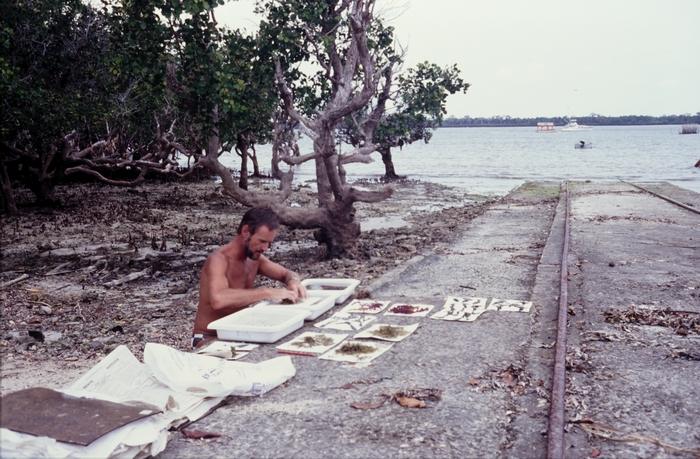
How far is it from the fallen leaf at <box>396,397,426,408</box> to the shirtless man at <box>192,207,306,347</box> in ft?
6.54

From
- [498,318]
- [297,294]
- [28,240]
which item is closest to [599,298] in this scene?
[498,318]

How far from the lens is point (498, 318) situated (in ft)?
21.3

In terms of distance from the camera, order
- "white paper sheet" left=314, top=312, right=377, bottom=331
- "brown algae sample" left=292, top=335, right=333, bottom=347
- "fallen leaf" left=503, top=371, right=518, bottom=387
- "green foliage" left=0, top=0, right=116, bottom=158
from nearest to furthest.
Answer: "fallen leaf" left=503, top=371, right=518, bottom=387, "brown algae sample" left=292, top=335, right=333, bottom=347, "white paper sheet" left=314, top=312, right=377, bottom=331, "green foliage" left=0, top=0, right=116, bottom=158

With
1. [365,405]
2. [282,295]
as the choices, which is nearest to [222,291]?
[282,295]

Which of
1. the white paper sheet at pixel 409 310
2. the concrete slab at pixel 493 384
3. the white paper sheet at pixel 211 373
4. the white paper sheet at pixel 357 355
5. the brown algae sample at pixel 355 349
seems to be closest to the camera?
the concrete slab at pixel 493 384

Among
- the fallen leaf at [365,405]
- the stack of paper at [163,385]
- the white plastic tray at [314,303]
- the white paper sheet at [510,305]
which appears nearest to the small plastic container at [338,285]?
the white plastic tray at [314,303]

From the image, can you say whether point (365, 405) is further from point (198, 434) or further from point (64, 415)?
point (64, 415)

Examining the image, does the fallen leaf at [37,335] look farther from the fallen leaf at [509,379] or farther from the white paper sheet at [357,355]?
the fallen leaf at [509,379]

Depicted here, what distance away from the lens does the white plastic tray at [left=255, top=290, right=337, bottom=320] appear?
239 inches

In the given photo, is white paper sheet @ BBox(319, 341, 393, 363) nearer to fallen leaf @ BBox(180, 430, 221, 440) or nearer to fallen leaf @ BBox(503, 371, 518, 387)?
fallen leaf @ BBox(503, 371, 518, 387)

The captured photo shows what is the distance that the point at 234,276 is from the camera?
239 inches

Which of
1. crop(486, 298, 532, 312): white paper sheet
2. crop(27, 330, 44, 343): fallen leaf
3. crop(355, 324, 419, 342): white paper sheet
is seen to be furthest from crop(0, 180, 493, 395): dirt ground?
crop(486, 298, 532, 312): white paper sheet

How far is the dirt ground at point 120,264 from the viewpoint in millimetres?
7086

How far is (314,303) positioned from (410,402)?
225cm
